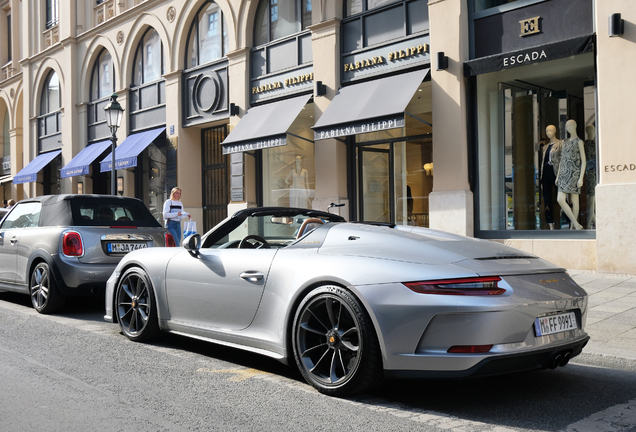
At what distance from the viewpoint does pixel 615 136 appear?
31.3ft

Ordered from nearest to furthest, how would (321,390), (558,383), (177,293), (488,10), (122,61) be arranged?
1. (321,390)
2. (558,383)
3. (177,293)
4. (488,10)
5. (122,61)

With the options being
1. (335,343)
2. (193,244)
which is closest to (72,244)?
(193,244)

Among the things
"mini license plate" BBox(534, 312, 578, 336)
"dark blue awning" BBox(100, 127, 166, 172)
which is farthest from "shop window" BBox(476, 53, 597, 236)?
"dark blue awning" BBox(100, 127, 166, 172)

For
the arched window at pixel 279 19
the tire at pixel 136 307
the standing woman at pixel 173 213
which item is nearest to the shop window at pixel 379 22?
the arched window at pixel 279 19

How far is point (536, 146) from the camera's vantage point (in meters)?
11.4

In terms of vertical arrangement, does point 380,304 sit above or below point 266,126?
below

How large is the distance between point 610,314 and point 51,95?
25828 mm

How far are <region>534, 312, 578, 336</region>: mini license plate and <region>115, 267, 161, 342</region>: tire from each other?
10.9 feet

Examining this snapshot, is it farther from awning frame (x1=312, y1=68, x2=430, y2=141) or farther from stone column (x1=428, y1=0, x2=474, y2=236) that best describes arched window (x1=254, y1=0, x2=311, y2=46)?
stone column (x1=428, y1=0, x2=474, y2=236)

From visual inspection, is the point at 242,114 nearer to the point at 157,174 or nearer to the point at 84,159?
the point at 157,174

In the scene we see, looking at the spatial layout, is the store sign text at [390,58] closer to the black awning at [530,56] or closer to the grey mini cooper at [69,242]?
the black awning at [530,56]

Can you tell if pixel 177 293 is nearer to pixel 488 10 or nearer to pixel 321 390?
pixel 321 390

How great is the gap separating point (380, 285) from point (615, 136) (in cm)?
737

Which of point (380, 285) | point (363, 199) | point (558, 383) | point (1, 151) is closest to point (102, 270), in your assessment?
point (380, 285)
